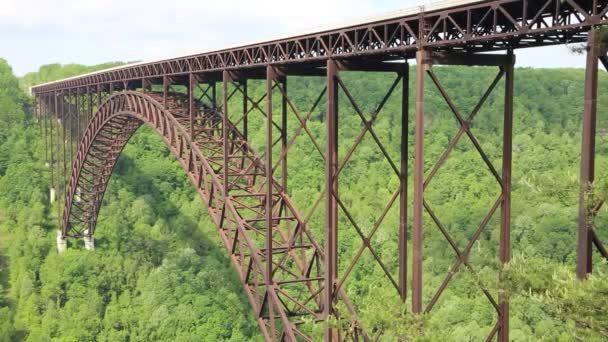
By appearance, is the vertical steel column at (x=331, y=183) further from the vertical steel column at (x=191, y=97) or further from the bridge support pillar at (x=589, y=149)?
the vertical steel column at (x=191, y=97)

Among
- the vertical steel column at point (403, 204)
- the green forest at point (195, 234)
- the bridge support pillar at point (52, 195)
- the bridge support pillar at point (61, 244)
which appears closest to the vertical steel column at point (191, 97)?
the green forest at point (195, 234)

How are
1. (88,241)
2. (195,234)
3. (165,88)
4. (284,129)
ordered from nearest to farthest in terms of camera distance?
(284,129), (165,88), (88,241), (195,234)

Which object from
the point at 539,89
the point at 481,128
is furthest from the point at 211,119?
the point at 539,89

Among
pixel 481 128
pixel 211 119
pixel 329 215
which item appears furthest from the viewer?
pixel 481 128

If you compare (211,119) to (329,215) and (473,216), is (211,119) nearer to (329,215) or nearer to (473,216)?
(329,215)

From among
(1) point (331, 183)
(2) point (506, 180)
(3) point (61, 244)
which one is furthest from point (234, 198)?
(3) point (61, 244)

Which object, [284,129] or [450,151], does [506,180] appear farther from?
[284,129]
